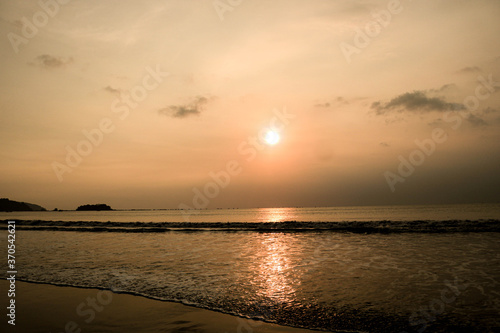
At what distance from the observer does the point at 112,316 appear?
8.03 metres

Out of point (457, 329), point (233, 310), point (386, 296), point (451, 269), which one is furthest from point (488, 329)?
point (451, 269)

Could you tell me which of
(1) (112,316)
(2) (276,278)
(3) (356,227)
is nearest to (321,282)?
(2) (276,278)

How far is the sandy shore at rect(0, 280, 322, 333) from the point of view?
7098 mm

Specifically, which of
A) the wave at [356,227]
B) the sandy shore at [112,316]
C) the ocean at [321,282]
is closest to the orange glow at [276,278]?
the ocean at [321,282]

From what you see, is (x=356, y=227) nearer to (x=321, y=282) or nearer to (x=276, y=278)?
(x=276, y=278)

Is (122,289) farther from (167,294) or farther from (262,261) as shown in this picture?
(262,261)

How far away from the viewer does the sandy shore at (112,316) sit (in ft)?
23.3

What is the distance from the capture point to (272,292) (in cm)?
1000

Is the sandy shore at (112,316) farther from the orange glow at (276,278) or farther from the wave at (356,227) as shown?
the wave at (356,227)

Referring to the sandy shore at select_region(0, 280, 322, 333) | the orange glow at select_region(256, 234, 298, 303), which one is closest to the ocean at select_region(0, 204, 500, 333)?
the orange glow at select_region(256, 234, 298, 303)

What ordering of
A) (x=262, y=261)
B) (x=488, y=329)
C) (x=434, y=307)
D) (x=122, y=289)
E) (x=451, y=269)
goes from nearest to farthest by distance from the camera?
1. (x=488, y=329)
2. (x=434, y=307)
3. (x=122, y=289)
4. (x=451, y=269)
5. (x=262, y=261)

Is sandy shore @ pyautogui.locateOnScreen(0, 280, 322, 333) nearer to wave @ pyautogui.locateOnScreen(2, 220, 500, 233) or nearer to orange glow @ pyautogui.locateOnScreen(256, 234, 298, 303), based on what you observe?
orange glow @ pyautogui.locateOnScreen(256, 234, 298, 303)

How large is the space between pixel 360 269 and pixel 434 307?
4854 mm

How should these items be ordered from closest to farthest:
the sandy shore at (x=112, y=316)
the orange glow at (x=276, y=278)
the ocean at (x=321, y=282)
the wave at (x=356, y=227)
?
the sandy shore at (x=112, y=316) → the ocean at (x=321, y=282) → the orange glow at (x=276, y=278) → the wave at (x=356, y=227)
